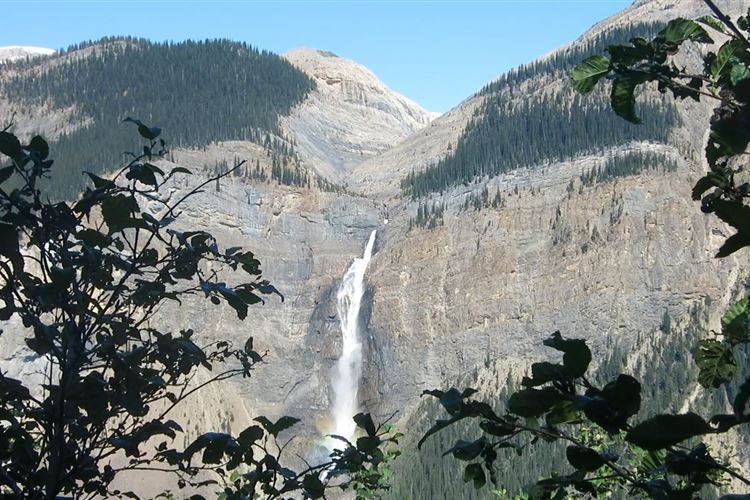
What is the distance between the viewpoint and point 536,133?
4060 inches

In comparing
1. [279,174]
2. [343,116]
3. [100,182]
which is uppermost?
[343,116]

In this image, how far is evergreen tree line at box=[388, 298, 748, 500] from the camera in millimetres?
66000

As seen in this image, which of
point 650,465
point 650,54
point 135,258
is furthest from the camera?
point 135,258

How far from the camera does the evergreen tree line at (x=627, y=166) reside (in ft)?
287

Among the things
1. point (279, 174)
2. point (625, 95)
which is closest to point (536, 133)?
point (279, 174)

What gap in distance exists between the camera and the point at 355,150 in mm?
141375

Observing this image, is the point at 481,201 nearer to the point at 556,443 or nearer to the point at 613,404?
the point at 556,443

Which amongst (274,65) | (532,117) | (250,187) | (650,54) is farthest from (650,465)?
(274,65)

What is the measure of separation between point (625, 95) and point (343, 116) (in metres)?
154

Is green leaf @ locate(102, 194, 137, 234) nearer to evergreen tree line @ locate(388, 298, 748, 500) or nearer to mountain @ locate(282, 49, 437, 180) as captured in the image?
evergreen tree line @ locate(388, 298, 748, 500)

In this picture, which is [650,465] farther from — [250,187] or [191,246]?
[250,187]

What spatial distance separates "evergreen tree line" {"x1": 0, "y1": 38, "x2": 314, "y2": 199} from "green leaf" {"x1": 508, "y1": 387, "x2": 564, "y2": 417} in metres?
97.4

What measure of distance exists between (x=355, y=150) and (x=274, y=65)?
74.8 feet

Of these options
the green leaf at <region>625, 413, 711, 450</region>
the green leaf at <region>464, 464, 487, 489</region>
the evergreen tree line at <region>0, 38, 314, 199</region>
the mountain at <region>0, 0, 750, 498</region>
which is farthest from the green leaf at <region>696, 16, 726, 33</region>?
the evergreen tree line at <region>0, 38, 314, 199</region>
